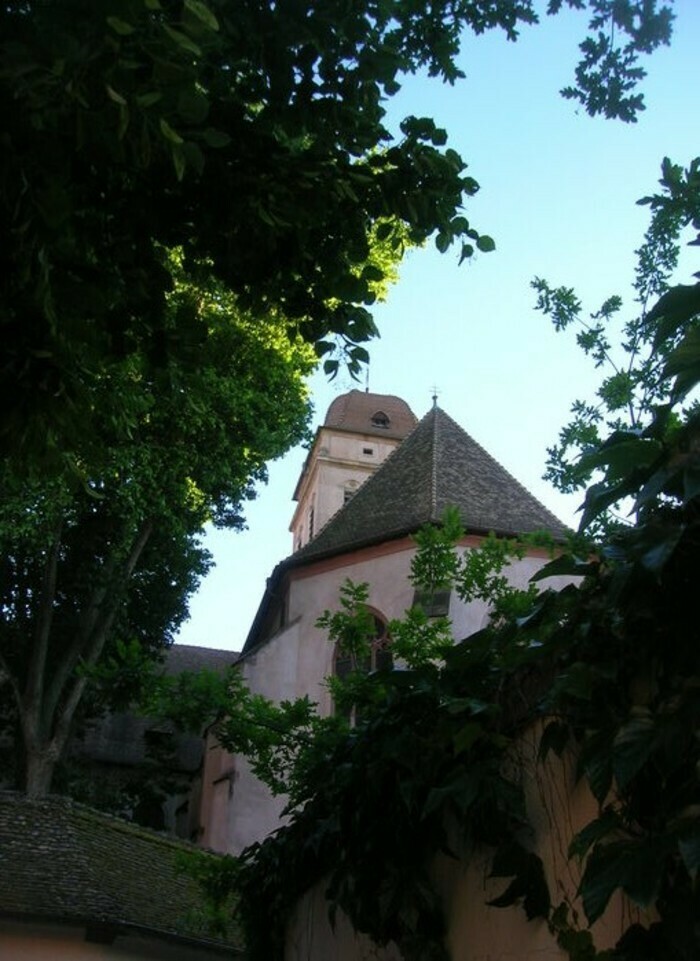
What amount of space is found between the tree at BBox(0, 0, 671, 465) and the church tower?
29.6m

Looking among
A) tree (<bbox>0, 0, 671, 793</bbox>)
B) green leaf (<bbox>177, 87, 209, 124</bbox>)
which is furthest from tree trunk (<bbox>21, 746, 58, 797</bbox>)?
green leaf (<bbox>177, 87, 209, 124</bbox>)

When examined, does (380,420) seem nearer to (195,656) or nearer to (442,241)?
(195,656)

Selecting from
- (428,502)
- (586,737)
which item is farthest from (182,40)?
(428,502)

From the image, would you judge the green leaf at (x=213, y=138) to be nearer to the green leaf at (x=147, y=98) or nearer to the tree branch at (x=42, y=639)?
the green leaf at (x=147, y=98)

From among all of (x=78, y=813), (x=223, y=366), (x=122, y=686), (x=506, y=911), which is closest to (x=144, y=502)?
(x=223, y=366)

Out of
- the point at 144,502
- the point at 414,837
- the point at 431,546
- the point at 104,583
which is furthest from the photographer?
the point at 104,583

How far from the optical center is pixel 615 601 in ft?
10.4

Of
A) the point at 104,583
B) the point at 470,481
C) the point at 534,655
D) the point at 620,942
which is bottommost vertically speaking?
the point at 620,942

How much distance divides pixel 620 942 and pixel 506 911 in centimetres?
99

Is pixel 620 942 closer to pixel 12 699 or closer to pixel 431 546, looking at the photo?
pixel 431 546

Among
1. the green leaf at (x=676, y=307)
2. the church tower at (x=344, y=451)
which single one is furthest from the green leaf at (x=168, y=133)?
the church tower at (x=344, y=451)

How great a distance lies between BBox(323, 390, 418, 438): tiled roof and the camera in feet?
125

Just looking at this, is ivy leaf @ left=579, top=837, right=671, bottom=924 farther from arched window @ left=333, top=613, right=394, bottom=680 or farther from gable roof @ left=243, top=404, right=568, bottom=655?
gable roof @ left=243, top=404, right=568, bottom=655

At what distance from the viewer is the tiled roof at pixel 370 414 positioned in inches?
1503
